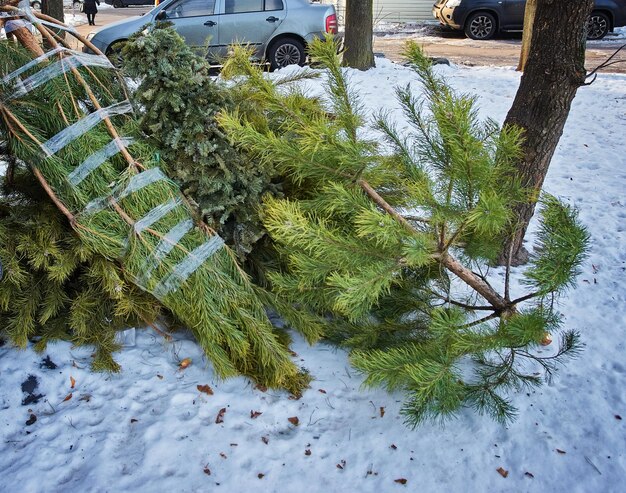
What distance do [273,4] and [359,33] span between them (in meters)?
2.16

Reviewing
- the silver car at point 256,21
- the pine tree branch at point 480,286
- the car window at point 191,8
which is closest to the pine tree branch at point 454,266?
the pine tree branch at point 480,286

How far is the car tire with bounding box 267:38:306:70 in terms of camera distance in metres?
9.26

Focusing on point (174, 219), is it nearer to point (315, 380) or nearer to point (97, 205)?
point (97, 205)

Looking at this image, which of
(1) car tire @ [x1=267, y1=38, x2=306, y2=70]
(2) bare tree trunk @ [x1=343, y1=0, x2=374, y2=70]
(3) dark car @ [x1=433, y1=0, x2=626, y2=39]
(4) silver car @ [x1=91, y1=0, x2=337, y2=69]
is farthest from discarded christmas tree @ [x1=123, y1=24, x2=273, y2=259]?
(3) dark car @ [x1=433, y1=0, x2=626, y2=39]

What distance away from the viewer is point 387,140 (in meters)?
2.31

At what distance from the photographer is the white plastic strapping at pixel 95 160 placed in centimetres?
227

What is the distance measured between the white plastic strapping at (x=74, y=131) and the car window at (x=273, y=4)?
299 inches

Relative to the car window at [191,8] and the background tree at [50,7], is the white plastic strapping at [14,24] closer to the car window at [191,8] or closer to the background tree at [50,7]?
the background tree at [50,7]

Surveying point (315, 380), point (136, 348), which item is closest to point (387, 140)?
point (315, 380)

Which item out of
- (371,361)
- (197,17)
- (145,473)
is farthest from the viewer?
(197,17)

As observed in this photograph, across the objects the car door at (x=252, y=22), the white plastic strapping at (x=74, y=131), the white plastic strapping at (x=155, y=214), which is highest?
the car door at (x=252, y=22)

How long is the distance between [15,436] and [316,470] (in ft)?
4.04

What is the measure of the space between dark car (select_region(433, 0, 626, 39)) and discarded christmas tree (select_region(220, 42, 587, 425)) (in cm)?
1321

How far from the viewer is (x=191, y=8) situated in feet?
29.6
